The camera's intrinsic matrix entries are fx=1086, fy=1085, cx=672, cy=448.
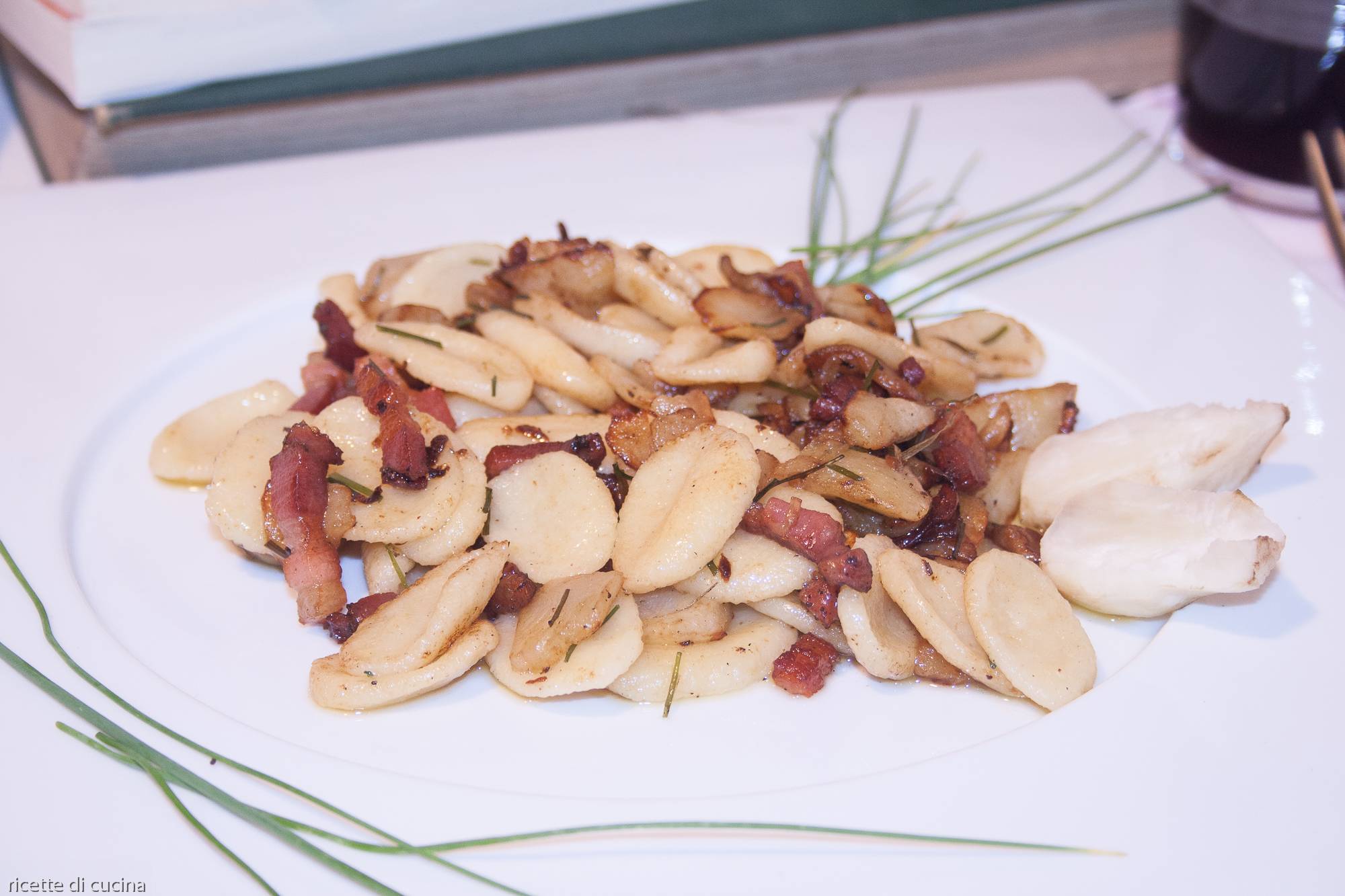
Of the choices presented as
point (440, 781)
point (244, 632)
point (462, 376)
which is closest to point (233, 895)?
point (440, 781)

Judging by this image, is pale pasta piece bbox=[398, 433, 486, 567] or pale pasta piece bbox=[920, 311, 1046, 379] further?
pale pasta piece bbox=[920, 311, 1046, 379]

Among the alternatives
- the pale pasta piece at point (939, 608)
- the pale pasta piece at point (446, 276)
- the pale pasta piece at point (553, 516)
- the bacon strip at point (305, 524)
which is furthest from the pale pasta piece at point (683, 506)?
the pale pasta piece at point (446, 276)

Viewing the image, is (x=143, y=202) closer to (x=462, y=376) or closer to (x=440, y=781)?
(x=462, y=376)

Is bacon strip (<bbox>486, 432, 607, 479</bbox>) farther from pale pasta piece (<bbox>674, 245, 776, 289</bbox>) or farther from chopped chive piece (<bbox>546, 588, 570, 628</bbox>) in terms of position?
pale pasta piece (<bbox>674, 245, 776, 289</bbox>)

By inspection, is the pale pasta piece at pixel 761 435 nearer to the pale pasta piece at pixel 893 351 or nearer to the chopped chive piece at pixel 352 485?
the pale pasta piece at pixel 893 351

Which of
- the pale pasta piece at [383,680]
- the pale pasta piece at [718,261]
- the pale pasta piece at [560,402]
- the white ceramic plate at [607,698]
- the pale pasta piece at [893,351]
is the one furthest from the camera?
the pale pasta piece at [718,261]

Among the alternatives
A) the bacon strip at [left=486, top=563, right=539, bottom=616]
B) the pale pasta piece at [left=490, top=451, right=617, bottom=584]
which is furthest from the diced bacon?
the bacon strip at [left=486, top=563, right=539, bottom=616]

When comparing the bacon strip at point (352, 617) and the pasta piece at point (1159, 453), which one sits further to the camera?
the pasta piece at point (1159, 453)
